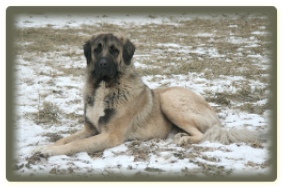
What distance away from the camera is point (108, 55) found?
528 cm

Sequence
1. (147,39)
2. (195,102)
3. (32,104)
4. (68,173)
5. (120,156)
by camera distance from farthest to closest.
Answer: (147,39), (32,104), (195,102), (120,156), (68,173)

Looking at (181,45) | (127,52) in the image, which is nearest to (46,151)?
(127,52)

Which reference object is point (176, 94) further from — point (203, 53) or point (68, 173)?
point (203, 53)

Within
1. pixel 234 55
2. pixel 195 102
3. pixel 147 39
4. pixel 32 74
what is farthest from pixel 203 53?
pixel 195 102

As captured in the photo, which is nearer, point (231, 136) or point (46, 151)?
point (46, 151)

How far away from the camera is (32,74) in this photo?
892 centimetres

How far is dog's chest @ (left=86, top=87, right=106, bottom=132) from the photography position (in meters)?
5.39

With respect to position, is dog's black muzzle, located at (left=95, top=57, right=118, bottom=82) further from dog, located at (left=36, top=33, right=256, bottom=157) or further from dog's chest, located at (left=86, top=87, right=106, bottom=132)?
dog's chest, located at (left=86, top=87, right=106, bottom=132)

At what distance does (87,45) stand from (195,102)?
1.76 meters

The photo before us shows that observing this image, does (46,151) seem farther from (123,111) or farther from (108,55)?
(108,55)

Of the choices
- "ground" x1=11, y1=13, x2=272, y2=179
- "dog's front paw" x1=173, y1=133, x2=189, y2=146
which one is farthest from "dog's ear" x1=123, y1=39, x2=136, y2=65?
"dog's front paw" x1=173, y1=133, x2=189, y2=146

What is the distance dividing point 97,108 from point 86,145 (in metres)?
0.60

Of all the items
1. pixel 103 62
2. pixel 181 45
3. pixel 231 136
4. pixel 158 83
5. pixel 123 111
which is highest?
pixel 181 45

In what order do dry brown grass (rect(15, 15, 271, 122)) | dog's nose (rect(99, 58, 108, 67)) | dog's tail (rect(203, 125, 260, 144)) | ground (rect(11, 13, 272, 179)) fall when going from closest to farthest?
ground (rect(11, 13, 272, 179)) < dog's nose (rect(99, 58, 108, 67)) < dog's tail (rect(203, 125, 260, 144)) < dry brown grass (rect(15, 15, 271, 122))
